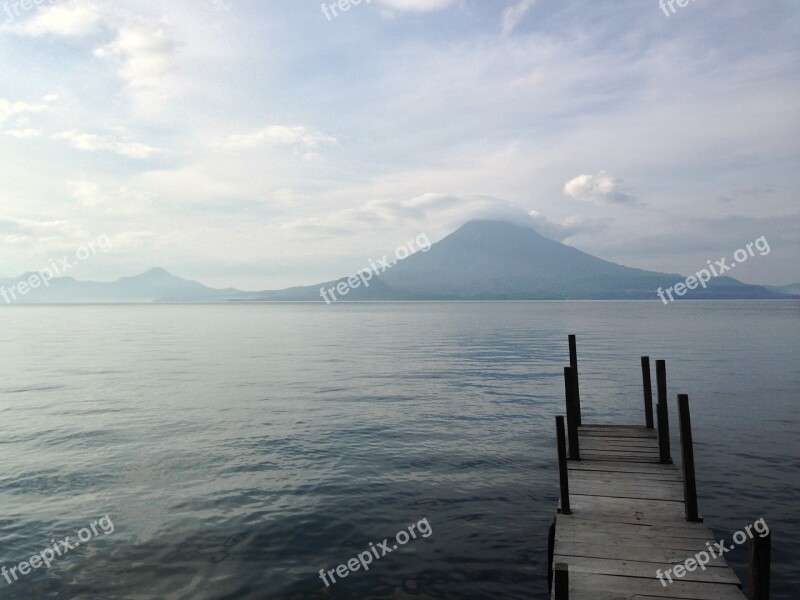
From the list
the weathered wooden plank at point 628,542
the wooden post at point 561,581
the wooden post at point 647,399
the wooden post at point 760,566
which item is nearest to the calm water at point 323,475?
the weathered wooden plank at point 628,542

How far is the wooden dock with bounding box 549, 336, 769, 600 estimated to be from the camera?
870cm

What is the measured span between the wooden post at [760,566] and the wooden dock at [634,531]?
12 mm

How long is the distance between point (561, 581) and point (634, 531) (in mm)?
4126

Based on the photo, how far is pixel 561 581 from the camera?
297 inches

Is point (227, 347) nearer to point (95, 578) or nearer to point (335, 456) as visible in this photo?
point (335, 456)

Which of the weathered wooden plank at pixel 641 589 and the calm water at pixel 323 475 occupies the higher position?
the weathered wooden plank at pixel 641 589

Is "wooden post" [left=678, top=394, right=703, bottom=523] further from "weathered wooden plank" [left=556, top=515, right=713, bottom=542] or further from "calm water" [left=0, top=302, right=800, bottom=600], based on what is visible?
"calm water" [left=0, top=302, right=800, bottom=600]

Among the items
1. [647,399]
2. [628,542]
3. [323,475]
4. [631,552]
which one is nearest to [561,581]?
[631,552]

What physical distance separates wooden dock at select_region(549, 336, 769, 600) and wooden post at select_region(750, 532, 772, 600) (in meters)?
0.01

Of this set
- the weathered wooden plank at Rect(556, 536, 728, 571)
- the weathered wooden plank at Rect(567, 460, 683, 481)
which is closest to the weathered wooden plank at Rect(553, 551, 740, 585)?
the weathered wooden plank at Rect(556, 536, 728, 571)

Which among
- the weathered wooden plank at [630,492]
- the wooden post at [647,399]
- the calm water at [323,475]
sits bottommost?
the calm water at [323,475]

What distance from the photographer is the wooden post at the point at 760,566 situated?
7570 mm

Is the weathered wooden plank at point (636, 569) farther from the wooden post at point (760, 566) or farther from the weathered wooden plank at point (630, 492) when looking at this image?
the weathered wooden plank at point (630, 492)

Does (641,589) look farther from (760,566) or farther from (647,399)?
(647,399)
